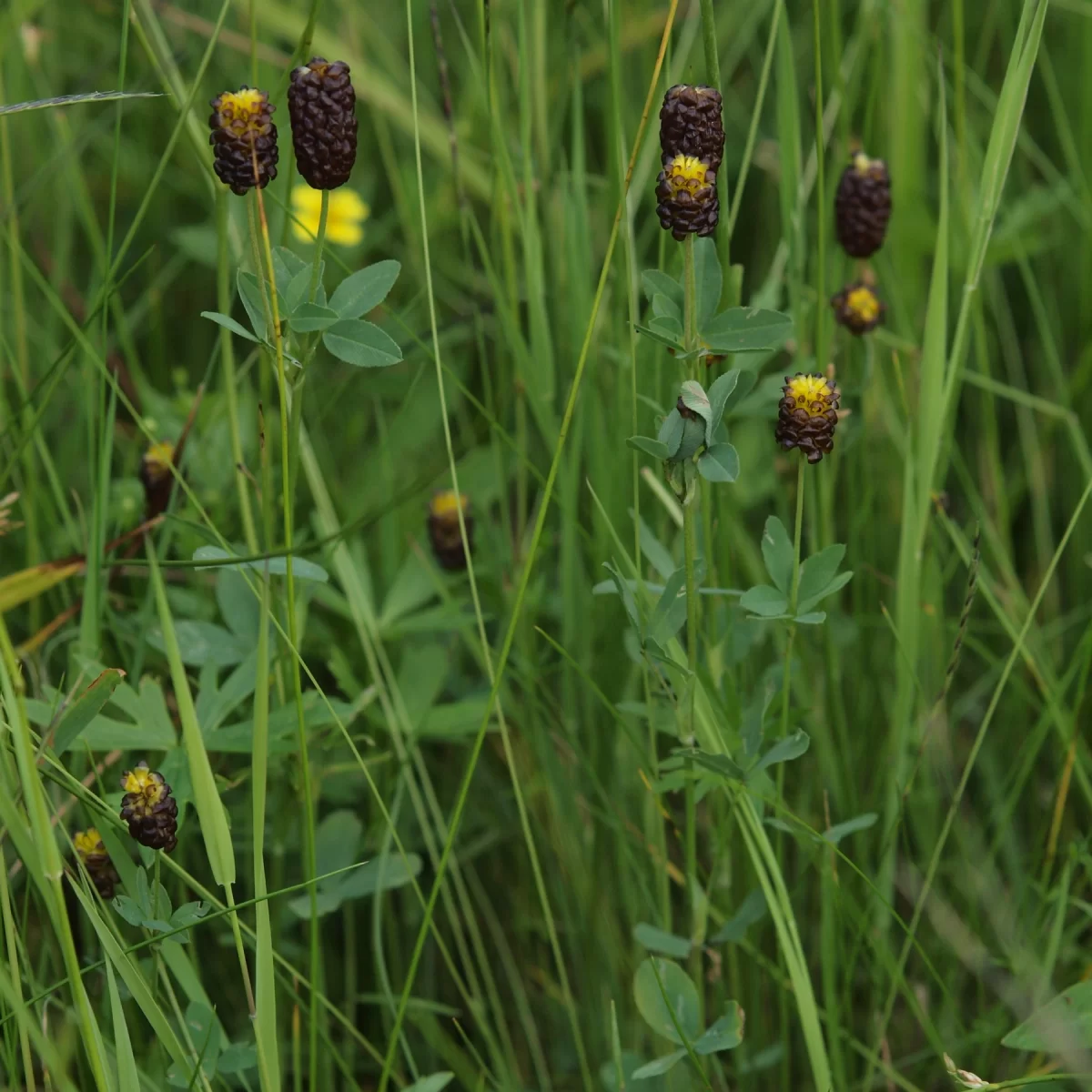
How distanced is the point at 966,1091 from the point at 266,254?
0.86m

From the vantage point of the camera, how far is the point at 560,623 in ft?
5.22

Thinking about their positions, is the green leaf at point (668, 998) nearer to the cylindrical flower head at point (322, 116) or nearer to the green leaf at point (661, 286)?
the green leaf at point (661, 286)

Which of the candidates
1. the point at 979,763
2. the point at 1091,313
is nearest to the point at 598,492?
the point at 979,763

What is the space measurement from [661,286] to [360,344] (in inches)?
10.0

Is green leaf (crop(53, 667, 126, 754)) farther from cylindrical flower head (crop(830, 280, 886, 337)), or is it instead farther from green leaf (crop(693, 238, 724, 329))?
cylindrical flower head (crop(830, 280, 886, 337))

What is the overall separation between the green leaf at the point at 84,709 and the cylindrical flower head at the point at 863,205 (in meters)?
0.91

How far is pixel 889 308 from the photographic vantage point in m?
1.88

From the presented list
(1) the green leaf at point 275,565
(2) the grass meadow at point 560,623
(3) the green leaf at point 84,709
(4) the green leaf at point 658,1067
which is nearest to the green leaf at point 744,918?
(2) the grass meadow at point 560,623

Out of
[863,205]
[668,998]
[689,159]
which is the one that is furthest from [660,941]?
[863,205]

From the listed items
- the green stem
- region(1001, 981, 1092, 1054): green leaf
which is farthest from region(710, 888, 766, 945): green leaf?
the green stem

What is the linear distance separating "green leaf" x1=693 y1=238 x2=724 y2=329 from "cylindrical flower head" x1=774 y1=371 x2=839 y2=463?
0.13 m

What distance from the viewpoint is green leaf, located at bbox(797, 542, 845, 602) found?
109 centimetres

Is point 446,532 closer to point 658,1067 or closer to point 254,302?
point 254,302

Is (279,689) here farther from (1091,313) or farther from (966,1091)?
(1091,313)
